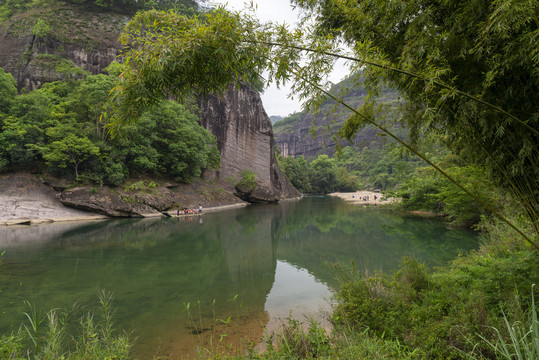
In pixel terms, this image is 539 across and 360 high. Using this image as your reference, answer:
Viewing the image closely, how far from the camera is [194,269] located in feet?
26.3

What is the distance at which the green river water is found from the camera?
15.6 feet

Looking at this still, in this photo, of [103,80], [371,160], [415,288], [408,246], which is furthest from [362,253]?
[371,160]

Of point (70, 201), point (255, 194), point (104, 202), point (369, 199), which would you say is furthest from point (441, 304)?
point (369, 199)

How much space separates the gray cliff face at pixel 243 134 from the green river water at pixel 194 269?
21342 mm

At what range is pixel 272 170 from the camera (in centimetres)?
4103

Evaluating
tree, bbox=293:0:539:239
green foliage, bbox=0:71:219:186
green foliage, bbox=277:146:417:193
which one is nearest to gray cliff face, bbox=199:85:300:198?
green foliage, bbox=0:71:219:186

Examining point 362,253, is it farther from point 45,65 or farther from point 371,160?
point 371,160

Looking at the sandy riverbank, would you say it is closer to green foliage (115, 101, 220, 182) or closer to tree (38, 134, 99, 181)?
green foliage (115, 101, 220, 182)

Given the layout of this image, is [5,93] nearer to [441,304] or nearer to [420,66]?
[420,66]

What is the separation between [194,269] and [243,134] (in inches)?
1211

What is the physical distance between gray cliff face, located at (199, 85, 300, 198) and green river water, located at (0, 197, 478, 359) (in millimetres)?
21342

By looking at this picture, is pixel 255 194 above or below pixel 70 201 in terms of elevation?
below

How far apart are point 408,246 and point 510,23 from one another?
946cm

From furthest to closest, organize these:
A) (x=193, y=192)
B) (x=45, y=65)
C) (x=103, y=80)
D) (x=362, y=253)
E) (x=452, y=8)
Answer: (x=193, y=192) < (x=45, y=65) < (x=103, y=80) < (x=362, y=253) < (x=452, y=8)
